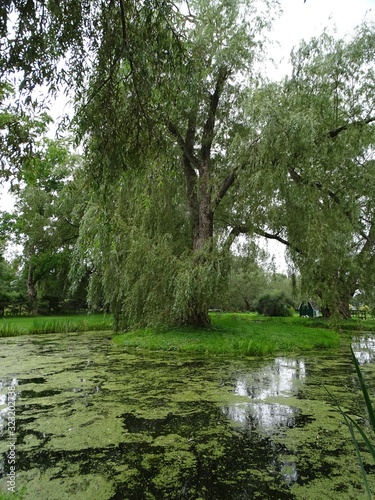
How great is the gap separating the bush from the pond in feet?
56.6

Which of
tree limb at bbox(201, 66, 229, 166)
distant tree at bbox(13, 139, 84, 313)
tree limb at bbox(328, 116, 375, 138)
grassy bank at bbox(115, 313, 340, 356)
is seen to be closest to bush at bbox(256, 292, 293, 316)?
distant tree at bbox(13, 139, 84, 313)

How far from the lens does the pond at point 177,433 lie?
211 centimetres

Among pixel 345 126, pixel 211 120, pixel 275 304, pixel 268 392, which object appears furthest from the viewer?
pixel 275 304

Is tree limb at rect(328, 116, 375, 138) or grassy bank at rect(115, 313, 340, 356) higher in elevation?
tree limb at rect(328, 116, 375, 138)

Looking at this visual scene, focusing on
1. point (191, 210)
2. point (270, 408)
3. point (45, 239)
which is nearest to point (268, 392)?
point (270, 408)

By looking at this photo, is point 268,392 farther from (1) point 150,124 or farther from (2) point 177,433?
(1) point 150,124

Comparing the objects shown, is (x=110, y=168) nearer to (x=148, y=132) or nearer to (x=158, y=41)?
(x=148, y=132)

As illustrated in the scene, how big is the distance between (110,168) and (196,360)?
12.7ft

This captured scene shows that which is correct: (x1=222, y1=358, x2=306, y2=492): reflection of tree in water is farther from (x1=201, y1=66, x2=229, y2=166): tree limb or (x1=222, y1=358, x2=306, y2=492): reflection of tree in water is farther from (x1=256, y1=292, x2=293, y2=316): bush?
(x1=256, y1=292, x2=293, y2=316): bush

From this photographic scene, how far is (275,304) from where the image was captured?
22.3 meters

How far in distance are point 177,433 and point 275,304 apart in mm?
20205

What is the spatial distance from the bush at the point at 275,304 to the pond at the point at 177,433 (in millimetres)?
17256

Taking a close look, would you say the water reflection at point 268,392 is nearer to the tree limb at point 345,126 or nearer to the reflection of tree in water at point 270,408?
the reflection of tree in water at point 270,408

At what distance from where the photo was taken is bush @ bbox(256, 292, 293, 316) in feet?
72.9
